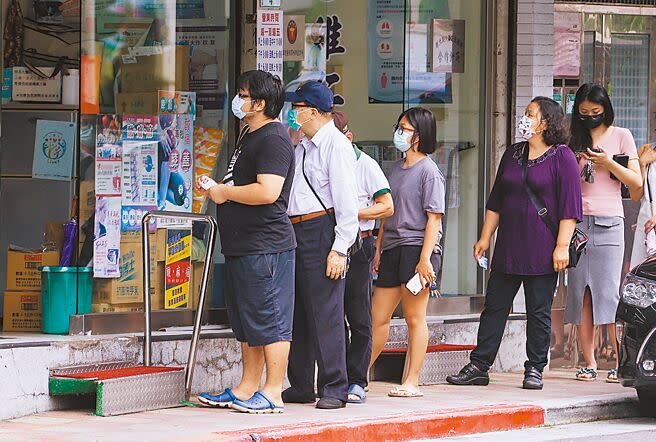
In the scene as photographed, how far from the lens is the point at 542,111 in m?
10.4

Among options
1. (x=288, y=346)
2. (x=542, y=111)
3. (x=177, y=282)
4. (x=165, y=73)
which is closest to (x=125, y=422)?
(x=288, y=346)

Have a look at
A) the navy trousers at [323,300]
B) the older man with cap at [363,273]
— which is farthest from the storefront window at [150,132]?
the navy trousers at [323,300]

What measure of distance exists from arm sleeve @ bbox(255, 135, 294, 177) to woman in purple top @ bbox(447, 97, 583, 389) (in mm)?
2375

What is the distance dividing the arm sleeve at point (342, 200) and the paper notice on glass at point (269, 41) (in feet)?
6.31

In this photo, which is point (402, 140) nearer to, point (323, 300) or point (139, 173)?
point (323, 300)

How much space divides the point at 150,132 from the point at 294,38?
5.20 feet

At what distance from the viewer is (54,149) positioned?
10633 mm

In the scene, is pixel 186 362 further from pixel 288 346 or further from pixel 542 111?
pixel 542 111

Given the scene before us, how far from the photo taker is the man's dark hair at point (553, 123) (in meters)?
10.4

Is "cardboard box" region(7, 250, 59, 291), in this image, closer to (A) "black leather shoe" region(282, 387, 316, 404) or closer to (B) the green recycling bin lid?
(B) the green recycling bin lid

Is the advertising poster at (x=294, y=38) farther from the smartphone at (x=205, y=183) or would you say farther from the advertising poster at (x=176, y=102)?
the smartphone at (x=205, y=183)

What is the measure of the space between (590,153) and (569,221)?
2.86 feet

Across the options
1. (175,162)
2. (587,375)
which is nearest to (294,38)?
(175,162)

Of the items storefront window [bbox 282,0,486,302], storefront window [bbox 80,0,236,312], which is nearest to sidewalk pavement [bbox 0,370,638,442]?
storefront window [bbox 80,0,236,312]
